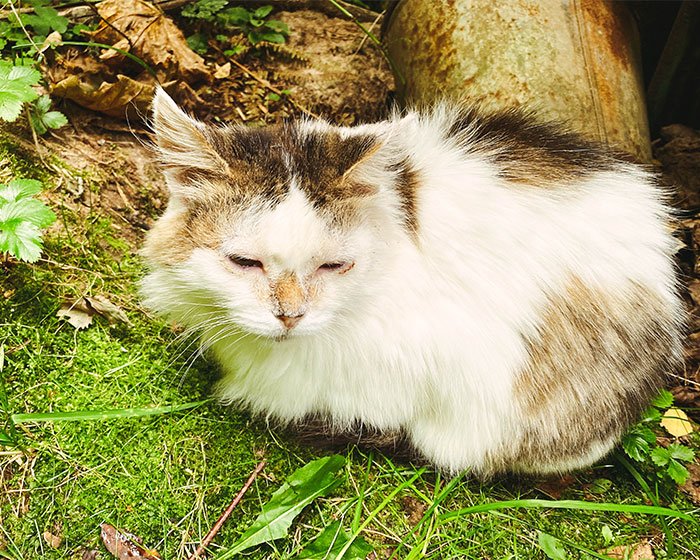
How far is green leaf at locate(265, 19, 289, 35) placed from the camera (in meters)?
3.25

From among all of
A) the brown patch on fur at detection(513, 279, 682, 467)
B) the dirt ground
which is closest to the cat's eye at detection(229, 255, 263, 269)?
the brown patch on fur at detection(513, 279, 682, 467)

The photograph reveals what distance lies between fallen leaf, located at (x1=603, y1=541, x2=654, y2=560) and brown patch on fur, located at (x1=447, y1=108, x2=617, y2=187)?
1.31m

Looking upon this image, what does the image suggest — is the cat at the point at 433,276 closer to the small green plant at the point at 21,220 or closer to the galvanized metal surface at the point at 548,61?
the small green plant at the point at 21,220

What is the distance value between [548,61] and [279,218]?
162cm

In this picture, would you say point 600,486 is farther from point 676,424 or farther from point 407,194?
point 407,194

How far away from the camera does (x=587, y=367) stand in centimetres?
204

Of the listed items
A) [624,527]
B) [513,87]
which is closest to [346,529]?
[624,527]

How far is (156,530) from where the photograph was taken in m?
2.05

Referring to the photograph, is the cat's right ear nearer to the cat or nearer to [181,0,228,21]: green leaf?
the cat

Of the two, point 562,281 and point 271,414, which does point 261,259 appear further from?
point 562,281

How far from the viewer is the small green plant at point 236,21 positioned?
3.09 meters

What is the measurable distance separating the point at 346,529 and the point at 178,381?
2.71 feet

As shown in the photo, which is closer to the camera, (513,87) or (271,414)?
(271,414)

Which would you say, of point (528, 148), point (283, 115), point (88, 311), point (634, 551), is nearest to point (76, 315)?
Result: point (88, 311)
